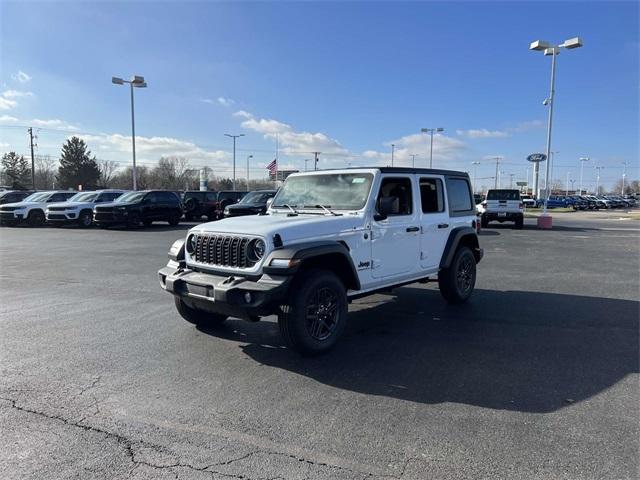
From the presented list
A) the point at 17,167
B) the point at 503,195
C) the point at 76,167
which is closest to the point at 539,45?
the point at 503,195

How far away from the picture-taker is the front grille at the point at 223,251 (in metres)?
4.94

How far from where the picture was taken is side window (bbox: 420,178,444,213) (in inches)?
268

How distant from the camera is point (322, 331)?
5.11 meters

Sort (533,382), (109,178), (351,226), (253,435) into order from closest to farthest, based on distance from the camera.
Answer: (253,435), (533,382), (351,226), (109,178)

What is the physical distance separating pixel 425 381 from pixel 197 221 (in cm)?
2640

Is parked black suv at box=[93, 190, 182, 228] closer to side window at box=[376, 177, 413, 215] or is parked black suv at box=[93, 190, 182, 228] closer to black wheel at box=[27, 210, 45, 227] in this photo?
black wheel at box=[27, 210, 45, 227]

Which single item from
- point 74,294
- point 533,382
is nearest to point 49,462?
→ point 533,382

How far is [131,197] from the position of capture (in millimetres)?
23375

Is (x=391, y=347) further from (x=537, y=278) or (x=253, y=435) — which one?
(x=537, y=278)

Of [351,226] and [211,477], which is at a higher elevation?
[351,226]

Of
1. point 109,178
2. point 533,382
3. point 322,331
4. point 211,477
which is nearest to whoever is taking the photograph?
point 211,477

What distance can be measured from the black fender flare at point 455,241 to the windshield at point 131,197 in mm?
18914

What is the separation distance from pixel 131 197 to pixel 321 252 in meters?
20.7

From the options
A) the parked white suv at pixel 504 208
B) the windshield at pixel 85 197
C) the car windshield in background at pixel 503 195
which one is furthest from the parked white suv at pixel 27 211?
the car windshield in background at pixel 503 195
